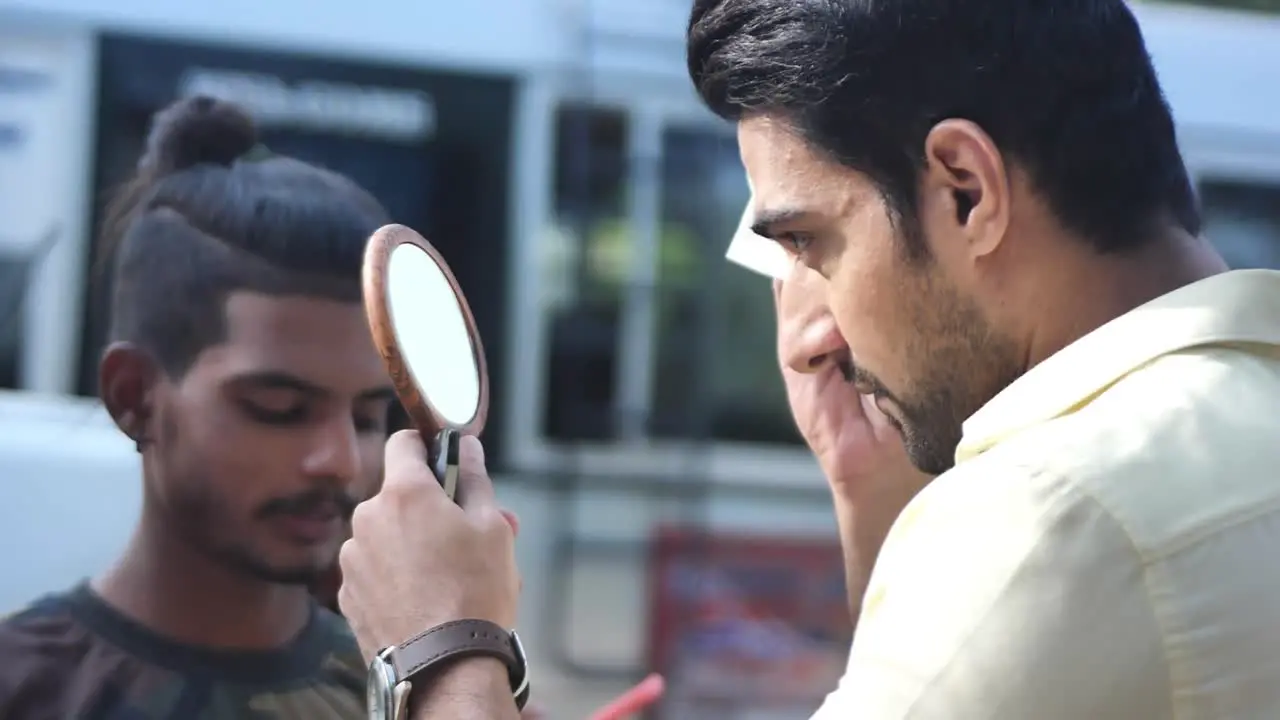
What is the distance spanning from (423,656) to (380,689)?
0.04m

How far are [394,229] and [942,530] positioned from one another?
1.72ft

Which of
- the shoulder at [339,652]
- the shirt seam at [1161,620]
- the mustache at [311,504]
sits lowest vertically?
the shoulder at [339,652]

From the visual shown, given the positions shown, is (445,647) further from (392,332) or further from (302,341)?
(302,341)

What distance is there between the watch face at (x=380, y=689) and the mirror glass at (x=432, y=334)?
204mm

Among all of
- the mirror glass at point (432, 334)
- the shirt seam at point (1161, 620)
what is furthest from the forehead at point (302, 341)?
the shirt seam at point (1161, 620)

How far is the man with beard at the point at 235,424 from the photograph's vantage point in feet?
5.23

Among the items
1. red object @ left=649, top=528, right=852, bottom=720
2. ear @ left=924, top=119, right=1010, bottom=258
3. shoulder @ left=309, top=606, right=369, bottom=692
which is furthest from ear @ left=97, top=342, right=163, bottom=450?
red object @ left=649, top=528, right=852, bottom=720

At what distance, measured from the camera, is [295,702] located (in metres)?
1.61

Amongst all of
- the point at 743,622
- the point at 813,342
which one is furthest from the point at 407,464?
the point at 743,622

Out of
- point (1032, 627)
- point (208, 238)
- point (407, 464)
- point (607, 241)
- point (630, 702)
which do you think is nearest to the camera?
point (1032, 627)

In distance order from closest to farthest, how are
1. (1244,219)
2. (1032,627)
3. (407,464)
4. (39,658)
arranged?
1. (1032,627)
2. (407,464)
3. (39,658)
4. (1244,219)

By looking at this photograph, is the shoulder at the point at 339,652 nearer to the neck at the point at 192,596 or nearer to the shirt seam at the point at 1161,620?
the neck at the point at 192,596

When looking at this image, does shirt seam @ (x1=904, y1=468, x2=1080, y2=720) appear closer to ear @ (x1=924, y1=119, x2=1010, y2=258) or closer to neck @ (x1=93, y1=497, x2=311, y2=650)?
ear @ (x1=924, y1=119, x2=1010, y2=258)

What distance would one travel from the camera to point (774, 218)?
1.36 m
